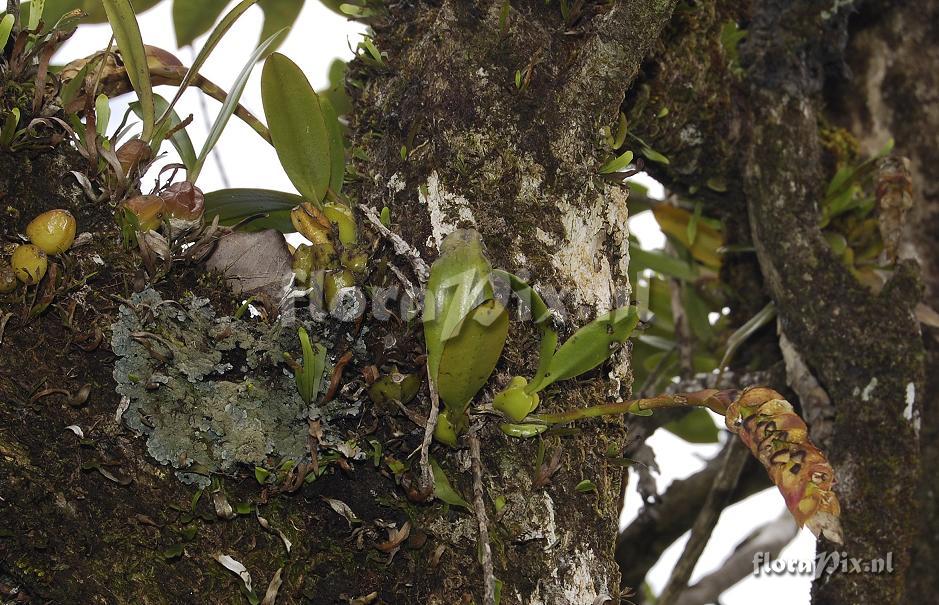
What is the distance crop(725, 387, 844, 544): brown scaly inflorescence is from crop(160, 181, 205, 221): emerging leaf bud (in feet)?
1.76

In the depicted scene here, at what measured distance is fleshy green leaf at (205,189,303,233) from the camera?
1.00 m

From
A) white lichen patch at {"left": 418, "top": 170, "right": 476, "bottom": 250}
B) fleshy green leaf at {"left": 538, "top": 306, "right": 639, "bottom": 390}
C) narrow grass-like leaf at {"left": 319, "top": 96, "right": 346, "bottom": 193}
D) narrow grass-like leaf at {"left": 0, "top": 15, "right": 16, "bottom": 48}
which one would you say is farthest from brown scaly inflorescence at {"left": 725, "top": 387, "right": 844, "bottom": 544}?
narrow grass-like leaf at {"left": 0, "top": 15, "right": 16, "bottom": 48}

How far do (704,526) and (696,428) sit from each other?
469 mm

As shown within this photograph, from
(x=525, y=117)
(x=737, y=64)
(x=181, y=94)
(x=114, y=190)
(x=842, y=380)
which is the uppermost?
(x=737, y=64)

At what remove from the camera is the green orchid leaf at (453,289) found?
706mm

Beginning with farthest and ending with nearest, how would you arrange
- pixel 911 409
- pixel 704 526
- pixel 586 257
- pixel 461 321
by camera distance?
pixel 704 526
pixel 911 409
pixel 586 257
pixel 461 321

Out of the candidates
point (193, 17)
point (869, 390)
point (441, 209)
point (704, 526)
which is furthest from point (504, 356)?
point (193, 17)

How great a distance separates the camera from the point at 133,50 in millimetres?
899

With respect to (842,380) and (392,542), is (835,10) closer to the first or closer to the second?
(842,380)

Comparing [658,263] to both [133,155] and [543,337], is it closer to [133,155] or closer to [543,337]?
[543,337]

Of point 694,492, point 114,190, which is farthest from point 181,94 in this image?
point 694,492

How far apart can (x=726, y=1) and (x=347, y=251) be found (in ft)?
3.06

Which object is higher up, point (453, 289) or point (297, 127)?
point (297, 127)

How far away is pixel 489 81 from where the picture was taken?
36.3 inches
